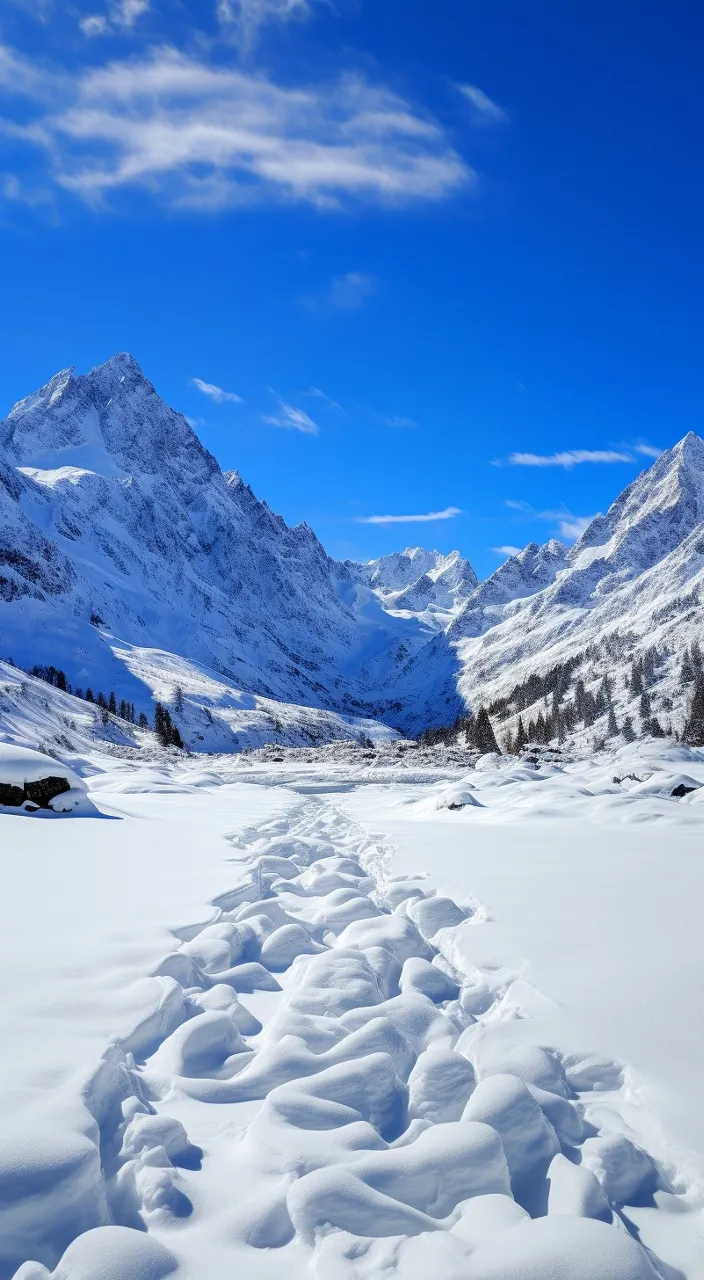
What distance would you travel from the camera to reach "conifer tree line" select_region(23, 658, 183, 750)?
312 feet

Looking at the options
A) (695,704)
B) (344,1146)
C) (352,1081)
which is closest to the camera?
(344,1146)

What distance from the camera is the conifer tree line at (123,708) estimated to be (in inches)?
3740

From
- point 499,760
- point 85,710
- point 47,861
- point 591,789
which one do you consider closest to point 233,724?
point 85,710

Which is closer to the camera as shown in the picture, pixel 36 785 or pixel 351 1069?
pixel 351 1069

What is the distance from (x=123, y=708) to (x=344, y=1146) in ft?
401

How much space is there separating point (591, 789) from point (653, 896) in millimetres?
17149

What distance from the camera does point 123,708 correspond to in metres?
118

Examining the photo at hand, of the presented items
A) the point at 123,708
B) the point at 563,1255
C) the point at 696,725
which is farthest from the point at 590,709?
the point at 563,1255

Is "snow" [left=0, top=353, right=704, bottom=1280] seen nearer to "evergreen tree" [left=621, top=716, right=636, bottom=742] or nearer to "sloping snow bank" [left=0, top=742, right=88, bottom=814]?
"sloping snow bank" [left=0, top=742, right=88, bottom=814]

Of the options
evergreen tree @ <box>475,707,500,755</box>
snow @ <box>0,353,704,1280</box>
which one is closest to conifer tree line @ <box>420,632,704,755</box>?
evergreen tree @ <box>475,707,500,755</box>

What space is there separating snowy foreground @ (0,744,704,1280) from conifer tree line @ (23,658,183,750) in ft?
273

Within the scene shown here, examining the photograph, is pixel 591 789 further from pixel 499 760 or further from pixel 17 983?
pixel 499 760

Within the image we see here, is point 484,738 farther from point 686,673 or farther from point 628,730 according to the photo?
point 686,673

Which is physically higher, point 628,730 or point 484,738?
point 628,730
